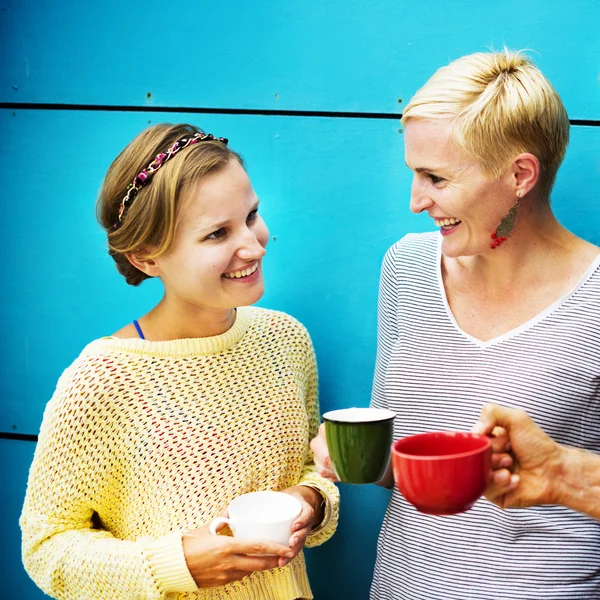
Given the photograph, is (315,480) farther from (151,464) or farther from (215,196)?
(215,196)

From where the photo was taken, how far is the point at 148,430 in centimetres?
159

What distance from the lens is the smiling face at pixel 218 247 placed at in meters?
1.57

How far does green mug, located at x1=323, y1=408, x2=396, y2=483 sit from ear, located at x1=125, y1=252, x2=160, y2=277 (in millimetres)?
513

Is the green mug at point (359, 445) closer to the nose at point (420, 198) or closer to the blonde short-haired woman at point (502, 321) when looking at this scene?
the blonde short-haired woman at point (502, 321)

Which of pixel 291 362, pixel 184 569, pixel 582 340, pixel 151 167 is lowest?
pixel 184 569

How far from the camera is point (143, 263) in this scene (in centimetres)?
167

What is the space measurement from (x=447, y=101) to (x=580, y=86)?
438 millimetres

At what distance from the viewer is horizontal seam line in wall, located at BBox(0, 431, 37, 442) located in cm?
221

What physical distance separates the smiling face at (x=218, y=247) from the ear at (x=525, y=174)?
49cm

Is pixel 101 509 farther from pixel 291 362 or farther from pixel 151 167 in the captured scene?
pixel 151 167

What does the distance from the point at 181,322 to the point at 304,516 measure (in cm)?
46

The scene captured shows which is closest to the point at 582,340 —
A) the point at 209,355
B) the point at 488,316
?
the point at 488,316

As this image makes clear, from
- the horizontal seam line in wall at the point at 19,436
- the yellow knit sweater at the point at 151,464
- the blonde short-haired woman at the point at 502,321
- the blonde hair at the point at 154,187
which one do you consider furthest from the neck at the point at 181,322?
the horizontal seam line in wall at the point at 19,436

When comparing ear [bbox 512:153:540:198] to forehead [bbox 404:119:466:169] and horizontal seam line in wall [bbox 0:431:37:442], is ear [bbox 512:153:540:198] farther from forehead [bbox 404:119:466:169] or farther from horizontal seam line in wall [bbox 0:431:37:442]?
horizontal seam line in wall [bbox 0:431:37:442]
